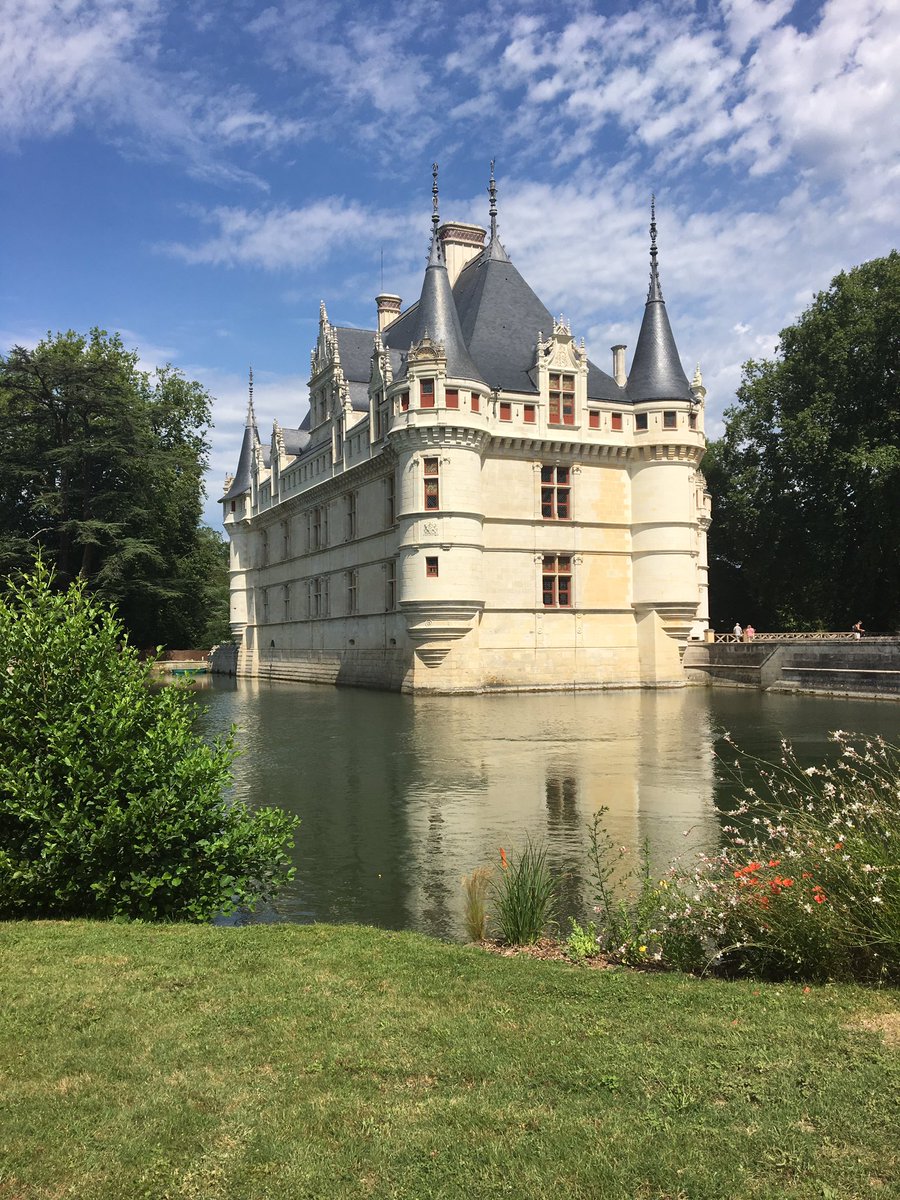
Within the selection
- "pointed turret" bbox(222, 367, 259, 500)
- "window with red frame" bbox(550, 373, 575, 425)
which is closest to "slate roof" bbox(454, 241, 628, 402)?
"window with red frame" bbox(550, 373, 575, 425)

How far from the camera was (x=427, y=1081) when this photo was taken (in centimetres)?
413

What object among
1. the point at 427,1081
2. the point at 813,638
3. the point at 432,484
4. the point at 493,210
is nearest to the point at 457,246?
the point at 493,210

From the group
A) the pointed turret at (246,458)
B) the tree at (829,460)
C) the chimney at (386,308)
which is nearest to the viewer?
the tree at (829,460)

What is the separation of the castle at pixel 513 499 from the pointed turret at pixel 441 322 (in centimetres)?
7

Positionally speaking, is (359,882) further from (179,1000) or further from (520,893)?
(179,1000)

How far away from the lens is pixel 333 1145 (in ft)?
11.7

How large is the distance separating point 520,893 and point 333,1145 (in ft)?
11.7

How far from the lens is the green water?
9.28 m

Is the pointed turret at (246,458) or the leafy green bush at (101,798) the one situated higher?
the pointed turret at (246,458)

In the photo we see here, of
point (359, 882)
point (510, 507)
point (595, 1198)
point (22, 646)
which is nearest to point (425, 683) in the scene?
point (510, 507)

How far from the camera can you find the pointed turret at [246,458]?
58.0 metres

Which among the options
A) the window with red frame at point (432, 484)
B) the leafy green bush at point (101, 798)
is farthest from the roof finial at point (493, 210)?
the leafy green bush at point (101, 798)

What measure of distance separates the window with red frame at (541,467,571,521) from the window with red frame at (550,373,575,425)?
184 cm

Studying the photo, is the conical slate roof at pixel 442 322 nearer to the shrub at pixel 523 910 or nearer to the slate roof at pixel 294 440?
the slate roof at pixel 294 440
